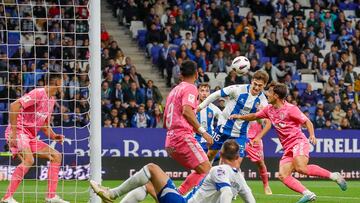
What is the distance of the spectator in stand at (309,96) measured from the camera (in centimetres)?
2705

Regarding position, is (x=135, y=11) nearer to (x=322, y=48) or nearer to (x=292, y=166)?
(x=322, y=48)

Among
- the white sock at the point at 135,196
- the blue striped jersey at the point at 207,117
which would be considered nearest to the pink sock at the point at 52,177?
the white sock at the point at 135,196

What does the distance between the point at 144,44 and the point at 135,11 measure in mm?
1108

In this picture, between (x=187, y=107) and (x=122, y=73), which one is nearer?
(x=187, y=107)

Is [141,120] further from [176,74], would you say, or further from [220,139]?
[220,139]

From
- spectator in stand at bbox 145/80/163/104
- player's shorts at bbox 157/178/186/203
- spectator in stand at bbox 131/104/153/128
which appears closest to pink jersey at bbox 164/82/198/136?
player's shorts at bbox 157/178/186/203

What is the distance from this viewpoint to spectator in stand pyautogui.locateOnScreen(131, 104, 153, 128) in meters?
24.3

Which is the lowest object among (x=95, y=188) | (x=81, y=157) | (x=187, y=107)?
(x=81, y=157)

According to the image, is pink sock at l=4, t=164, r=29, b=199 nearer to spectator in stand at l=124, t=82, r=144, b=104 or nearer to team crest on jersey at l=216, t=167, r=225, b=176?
team crest on jersey at l=216, t=167, r=225, b=176

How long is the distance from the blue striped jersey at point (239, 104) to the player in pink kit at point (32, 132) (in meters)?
3.13

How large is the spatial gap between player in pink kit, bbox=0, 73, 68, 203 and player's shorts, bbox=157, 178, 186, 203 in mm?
3785

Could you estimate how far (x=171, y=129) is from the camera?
12828mm

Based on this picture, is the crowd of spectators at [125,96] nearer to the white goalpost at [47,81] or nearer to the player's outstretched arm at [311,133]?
the white goalpost at [47,81]

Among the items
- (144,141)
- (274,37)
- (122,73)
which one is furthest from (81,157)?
(274,37)
